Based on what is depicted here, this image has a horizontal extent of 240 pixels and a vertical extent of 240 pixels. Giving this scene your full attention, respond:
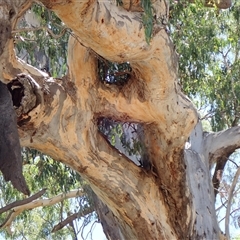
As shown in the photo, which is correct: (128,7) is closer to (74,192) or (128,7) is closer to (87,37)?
(87,37)

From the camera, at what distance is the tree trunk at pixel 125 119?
371 cm

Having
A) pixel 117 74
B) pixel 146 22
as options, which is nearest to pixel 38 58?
pixel 117 74

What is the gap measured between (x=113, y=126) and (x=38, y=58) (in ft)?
4.73

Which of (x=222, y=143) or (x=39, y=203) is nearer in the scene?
(x=222, y=143)

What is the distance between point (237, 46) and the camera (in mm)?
7168

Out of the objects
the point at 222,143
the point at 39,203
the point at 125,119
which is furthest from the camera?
the point at 39,203

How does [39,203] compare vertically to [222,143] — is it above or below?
above

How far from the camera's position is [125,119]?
→ 4645 millimetres

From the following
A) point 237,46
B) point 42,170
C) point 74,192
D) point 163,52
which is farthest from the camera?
point 74,192

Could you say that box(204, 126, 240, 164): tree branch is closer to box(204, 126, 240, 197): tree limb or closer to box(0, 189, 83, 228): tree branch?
box(204, 126, 240, 197): tree limb

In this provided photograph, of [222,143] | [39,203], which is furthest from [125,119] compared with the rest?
[39,203]

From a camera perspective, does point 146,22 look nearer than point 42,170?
Yes

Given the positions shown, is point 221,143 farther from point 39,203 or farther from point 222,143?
point 39,203

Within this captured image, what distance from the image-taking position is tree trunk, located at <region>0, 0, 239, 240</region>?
371 cm
